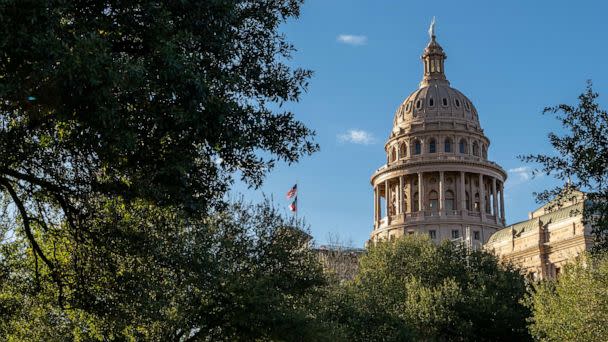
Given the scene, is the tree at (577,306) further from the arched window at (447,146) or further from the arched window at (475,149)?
the arched window at (475,149)

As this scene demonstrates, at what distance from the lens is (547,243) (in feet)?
283

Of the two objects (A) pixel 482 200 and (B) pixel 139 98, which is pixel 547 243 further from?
(B) pixel 139 98

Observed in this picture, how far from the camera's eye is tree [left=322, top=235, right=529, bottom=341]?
146ft

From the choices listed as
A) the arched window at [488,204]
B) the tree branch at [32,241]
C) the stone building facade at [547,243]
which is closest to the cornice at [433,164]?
the arched window at [488,204]

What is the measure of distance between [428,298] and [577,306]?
40.8 feet

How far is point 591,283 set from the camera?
135 ft

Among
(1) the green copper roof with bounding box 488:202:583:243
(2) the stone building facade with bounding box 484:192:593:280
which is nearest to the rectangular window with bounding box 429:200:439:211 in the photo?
(1) the green copper roof with bounding box 488:202:583:243

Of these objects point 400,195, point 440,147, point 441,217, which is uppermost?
point 440,147

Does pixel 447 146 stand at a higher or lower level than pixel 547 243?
higher

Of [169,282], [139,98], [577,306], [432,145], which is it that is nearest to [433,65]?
[432,145]

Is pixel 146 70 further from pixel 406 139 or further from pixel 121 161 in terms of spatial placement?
pixel 406 139

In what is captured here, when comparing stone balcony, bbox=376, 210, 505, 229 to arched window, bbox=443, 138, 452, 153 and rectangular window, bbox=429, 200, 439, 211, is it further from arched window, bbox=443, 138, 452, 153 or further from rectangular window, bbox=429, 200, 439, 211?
arched window, bbox=443, 138, 452, 153

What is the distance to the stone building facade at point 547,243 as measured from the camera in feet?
268

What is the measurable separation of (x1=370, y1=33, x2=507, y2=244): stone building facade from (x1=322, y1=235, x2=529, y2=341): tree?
5327cm
